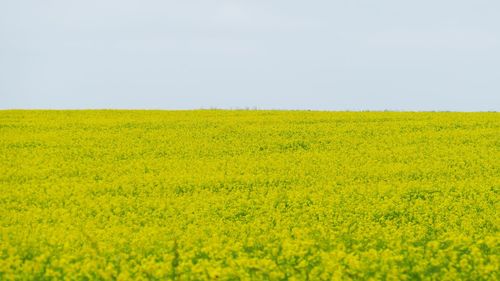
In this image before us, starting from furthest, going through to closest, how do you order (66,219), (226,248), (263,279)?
1. (66,219)
2. (226,248)
3. (263,279)

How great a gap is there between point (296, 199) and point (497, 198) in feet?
14.9

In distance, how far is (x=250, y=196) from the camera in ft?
53.9

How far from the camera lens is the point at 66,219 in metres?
14.4

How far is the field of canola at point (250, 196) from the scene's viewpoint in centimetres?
1062

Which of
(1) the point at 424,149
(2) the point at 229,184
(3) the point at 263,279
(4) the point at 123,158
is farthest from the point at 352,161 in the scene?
(3) the point at 263,279

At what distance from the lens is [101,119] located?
28.7 metres

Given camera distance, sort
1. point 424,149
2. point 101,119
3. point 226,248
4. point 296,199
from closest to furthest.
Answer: point 226,248 → point 296,199 → point 424,149 → point 101,119

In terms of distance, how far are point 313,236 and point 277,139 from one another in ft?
38.1

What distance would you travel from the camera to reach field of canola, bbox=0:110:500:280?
10617 millimetres

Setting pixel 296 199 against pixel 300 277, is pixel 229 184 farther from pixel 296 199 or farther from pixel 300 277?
pixel 300 277

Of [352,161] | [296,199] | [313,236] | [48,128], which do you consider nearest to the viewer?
[313,236]

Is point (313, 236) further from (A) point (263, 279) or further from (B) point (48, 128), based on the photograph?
(B) point (48, 128)

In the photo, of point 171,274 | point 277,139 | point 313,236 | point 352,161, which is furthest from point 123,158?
point 171,274

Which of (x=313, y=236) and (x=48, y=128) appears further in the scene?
(x=48, y=128)
